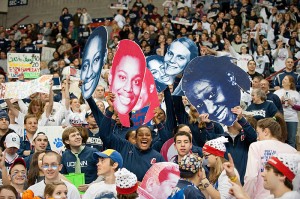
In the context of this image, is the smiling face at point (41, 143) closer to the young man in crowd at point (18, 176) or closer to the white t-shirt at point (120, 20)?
the young man in crowd at point (18, 176)

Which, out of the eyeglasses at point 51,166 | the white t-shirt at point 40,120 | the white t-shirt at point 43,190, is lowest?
the white t-shirt at point 43,190

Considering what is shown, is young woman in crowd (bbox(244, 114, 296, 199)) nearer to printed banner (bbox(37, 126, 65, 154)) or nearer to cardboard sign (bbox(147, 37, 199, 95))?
cardboard sign (bbox(147, 37, 199, 95))

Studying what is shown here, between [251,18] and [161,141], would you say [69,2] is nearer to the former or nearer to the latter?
[251,18]

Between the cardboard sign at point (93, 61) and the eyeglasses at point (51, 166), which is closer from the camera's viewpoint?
the eyeglasses at point (51, 166)

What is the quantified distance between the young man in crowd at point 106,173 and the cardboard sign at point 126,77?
1.53m

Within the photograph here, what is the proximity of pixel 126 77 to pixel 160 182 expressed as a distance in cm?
222

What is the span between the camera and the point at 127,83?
28.9 feet

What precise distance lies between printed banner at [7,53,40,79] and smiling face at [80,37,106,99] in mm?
4428

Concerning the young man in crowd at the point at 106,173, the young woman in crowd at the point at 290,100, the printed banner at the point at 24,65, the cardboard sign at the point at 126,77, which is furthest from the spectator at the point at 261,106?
the printed banner at the point at 24,65

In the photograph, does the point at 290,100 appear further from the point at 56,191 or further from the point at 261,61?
the point at 56,191

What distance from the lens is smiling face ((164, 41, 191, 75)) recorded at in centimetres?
984

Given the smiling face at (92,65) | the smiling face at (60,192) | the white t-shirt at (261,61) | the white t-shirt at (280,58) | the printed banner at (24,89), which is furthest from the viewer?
the white t-shirt at (280,58)

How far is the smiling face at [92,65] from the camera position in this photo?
8555 mm

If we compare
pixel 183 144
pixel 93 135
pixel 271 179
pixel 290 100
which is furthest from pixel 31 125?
pixel 271 179
